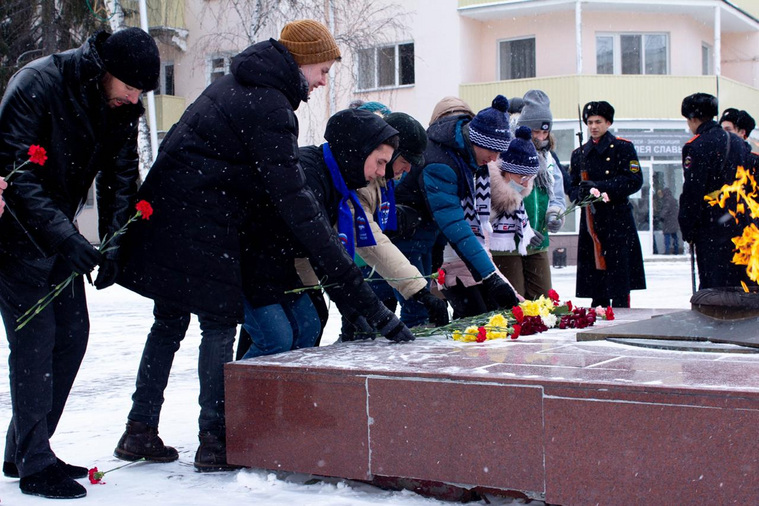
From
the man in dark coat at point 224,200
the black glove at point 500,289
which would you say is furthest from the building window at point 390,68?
the man in dark coat at point 224,200

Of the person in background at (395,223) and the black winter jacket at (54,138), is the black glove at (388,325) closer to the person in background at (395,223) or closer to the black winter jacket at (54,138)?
the person in background at (395,223)

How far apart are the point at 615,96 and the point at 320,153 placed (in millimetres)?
22169

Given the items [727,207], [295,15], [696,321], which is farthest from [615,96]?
[696,321]

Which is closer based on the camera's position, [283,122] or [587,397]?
[587,397]

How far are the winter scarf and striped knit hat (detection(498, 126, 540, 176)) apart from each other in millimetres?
1706

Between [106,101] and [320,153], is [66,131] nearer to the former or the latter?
[106,101]

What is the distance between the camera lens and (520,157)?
6.10 metres

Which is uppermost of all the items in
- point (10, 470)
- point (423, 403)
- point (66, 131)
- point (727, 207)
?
point (66, 131)

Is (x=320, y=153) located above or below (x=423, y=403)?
above

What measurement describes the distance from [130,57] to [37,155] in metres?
0.52

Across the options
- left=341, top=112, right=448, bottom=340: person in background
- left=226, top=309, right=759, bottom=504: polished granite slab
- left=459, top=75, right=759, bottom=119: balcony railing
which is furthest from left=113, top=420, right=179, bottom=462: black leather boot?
left=459, top=75, right=759, bottom=119: balcony railing

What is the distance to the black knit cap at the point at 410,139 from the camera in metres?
4.94

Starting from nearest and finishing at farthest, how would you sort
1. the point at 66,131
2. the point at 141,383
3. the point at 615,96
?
the point at 66,131 → the point at 141,383 → the point at 615,96

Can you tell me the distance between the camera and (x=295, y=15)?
19391mm
